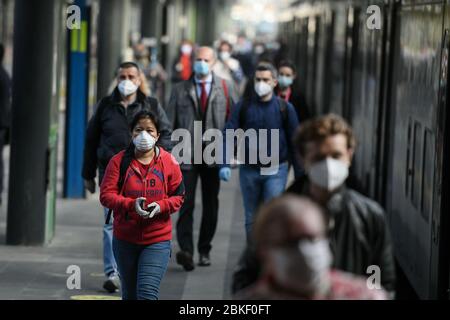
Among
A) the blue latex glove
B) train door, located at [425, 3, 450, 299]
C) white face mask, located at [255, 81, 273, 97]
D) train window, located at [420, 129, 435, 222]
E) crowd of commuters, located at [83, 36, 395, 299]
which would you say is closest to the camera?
crowd of commuters, located at [83, 36, 395, 299]

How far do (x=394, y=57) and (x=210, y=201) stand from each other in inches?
110

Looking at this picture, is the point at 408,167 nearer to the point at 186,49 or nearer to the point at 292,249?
the point at 292,249

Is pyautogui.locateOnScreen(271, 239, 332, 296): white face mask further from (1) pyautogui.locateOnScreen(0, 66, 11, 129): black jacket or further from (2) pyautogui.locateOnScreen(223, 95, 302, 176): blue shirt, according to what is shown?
(1) pyautogui.locateOnScreen(0, 66, 11, 129): black jacket

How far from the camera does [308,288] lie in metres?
4.12

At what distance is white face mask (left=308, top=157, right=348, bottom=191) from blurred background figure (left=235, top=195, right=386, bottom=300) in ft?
2.46

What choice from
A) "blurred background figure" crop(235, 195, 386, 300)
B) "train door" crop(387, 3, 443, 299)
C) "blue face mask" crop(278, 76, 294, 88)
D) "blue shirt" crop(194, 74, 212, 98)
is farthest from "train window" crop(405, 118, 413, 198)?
"blurred background figure" crop(235, 195, 386, 300)

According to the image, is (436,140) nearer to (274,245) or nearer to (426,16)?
(426,16)

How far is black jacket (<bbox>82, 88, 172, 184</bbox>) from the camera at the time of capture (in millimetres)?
10195

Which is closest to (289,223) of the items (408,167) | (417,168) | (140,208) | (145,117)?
(140,208)

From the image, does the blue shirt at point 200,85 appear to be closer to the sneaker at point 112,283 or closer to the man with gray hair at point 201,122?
the man with gray hair at point 201,122

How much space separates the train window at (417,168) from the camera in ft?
34.3

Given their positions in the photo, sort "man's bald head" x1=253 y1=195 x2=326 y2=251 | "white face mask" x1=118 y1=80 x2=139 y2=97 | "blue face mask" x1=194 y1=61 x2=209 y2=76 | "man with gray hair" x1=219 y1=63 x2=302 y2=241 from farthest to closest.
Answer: "blue face mask" x1=194 y1=61 x2=209 y2=76
"man with gray hair" x1=219 y1=63 x2=302 y2=241
"white face mask" x1=118 y1=80 x2=139 y2=97
"man's bald head" x1=253 y1=195 x2=326 y2=251

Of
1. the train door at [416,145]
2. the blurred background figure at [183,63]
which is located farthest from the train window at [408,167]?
the blurred background figure at [183,63]
